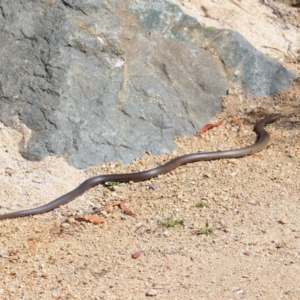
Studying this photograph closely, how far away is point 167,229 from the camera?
631 cm

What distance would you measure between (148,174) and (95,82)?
4.59ft

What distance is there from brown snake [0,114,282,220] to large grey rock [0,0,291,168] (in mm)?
382

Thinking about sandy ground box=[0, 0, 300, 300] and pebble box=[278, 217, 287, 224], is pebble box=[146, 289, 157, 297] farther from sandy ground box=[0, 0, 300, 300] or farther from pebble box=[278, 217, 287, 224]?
pebble box=[278, 217, 287, 224]

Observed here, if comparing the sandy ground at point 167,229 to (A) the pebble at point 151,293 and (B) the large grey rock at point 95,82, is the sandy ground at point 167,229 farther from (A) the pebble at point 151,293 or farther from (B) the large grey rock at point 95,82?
(B) the large grey rock at point 95,82

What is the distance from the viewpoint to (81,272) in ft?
18.5

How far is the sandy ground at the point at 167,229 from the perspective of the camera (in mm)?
5398

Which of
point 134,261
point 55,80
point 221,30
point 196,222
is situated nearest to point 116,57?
point 55,80

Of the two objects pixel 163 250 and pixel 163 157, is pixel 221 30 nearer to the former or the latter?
pixel 163 157

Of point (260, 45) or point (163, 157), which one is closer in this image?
point (163, 157)

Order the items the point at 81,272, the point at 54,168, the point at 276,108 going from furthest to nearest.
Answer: the point at 276,108
the point at 54,168
the point at 81,272

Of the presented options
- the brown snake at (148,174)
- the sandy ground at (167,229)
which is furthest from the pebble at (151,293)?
the brown snake at (148,174)

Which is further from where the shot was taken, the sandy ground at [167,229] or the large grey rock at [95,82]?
the large grey rock at [95,82]

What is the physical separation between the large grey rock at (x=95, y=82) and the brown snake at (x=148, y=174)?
1.25 ft

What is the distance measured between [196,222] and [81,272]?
4.26 feet
